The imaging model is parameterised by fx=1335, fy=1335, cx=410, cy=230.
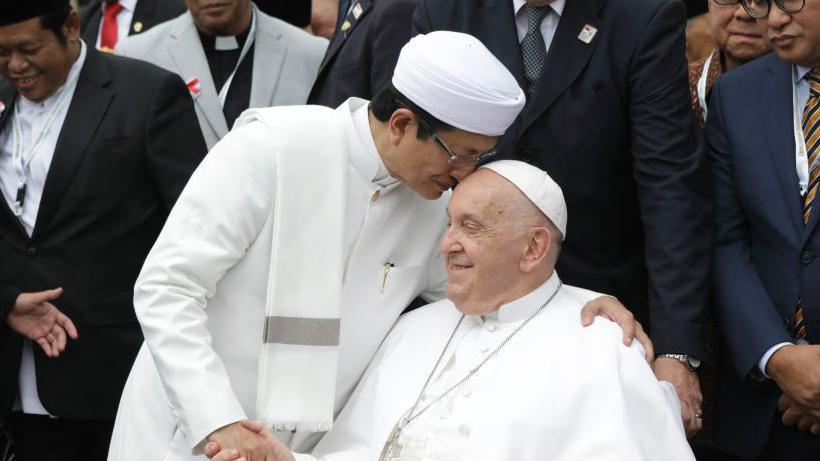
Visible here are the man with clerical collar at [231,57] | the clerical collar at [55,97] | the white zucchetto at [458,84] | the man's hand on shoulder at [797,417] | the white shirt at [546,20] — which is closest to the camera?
the white zucchetto at [458,84]

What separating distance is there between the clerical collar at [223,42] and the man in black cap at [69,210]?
0.97m

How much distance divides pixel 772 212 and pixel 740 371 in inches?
22.5

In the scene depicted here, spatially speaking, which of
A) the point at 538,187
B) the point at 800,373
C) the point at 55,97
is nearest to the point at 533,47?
the point at 538,187

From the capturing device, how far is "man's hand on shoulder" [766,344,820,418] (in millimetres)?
4449

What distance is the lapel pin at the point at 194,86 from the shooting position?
6.54 meters

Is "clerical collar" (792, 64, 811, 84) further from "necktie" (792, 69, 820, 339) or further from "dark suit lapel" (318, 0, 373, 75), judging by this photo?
"dark suit lapel" (318, 0, 373, 75)

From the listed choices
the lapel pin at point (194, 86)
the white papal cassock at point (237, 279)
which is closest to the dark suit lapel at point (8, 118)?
the lapel pin at point (194, 86)

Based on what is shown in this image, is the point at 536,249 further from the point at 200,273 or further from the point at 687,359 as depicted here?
the point at 200,273

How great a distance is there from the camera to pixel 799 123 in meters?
4.74

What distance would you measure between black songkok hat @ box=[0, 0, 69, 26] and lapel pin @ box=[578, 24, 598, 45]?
87.1 inches

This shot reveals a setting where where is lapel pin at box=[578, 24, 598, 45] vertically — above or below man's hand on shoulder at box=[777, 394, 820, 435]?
above

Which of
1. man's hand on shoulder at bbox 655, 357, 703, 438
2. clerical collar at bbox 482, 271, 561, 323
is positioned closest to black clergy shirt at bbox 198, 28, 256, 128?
clerical collar at bbox 482, 271, 561, 323

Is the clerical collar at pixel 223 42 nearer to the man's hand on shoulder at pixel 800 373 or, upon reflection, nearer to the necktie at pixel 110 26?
the necktie at pixel 110 26

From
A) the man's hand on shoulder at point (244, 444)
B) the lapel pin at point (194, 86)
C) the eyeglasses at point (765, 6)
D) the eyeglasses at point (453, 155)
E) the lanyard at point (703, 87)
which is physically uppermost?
the eyeglasses at point (765, 6)
